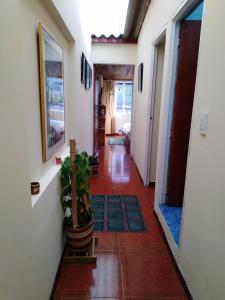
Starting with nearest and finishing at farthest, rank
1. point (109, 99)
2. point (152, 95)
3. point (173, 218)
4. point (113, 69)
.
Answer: point (173, 218), point (152, 95), point (113, 69), point (109, 99)

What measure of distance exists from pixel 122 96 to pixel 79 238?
24.6ft

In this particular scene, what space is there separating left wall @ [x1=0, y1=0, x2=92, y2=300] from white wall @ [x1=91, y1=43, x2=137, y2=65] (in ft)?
9.39

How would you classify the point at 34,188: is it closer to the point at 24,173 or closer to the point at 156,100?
the point at 24,173

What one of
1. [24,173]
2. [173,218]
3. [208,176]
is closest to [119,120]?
[173,218]

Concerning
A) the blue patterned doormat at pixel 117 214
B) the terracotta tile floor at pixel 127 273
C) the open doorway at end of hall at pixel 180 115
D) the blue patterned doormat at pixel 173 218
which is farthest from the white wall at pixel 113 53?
the terracotta tile floor at pixel 127 273

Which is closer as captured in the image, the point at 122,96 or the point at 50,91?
the point at 50,91

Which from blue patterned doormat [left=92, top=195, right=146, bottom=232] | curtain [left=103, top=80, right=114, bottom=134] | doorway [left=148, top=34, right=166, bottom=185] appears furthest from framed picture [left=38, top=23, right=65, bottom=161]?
curtain [left=103, top=80, right=114, bottom=134]

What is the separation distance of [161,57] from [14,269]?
299 centimetres

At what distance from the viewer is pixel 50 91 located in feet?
4.92

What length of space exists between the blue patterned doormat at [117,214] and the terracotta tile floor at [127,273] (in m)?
0.11

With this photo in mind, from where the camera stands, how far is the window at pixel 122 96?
852 cm

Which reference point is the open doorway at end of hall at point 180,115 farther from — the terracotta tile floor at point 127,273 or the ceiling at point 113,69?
the ceiling at point 113,69

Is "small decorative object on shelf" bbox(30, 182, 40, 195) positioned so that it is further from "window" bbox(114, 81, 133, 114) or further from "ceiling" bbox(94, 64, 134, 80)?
"window" bbox(114, 81, 133, 114)

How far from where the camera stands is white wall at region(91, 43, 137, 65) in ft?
14.6
